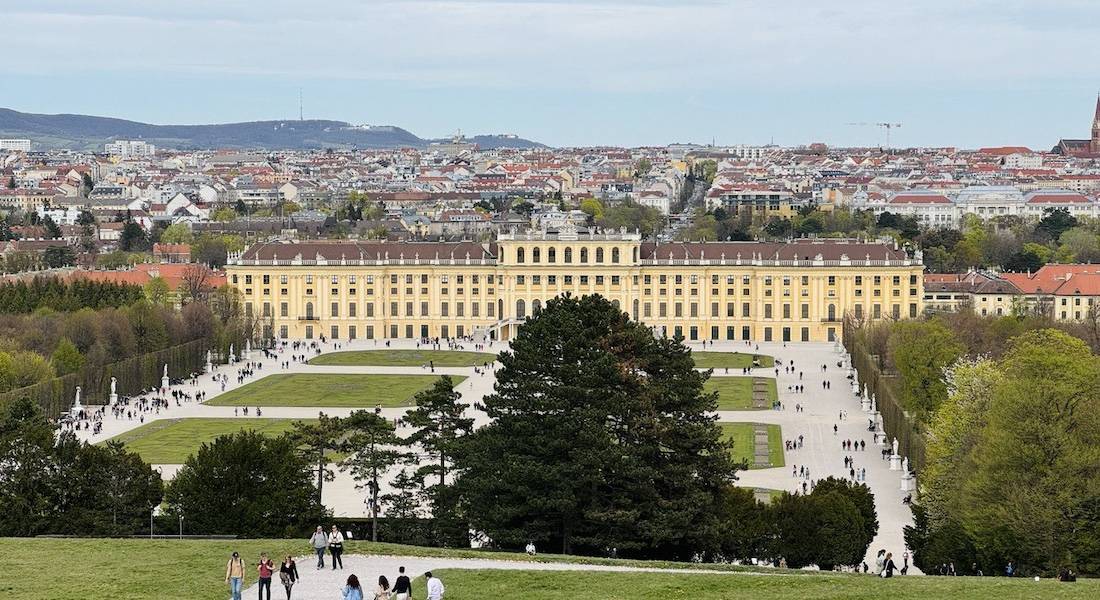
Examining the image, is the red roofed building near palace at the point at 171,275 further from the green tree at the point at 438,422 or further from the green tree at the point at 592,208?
the green tree at the point at 592,208

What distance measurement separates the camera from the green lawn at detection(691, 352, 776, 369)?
7819cm

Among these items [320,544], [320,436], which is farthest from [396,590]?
[320,436]

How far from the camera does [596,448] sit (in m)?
34.4

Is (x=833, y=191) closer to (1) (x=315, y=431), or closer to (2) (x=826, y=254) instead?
(2) (x=826, y=254)

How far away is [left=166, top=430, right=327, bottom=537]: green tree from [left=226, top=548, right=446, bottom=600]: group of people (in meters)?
9.36

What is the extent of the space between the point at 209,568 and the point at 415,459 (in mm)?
12542

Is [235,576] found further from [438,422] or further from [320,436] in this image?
[320,436]

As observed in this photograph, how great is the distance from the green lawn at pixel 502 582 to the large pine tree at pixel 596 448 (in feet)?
17.0

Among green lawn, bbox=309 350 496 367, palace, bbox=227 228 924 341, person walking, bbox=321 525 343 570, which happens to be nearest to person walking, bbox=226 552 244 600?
person walking, bbox=321 525 343 570

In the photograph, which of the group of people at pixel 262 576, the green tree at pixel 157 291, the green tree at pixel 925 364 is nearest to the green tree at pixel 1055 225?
the green tree at pixel 157 291

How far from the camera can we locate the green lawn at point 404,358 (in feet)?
259

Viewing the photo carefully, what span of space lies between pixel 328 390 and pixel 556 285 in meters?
25.4

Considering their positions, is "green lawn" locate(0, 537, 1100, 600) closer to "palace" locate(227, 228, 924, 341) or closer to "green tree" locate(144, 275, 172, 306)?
"green tree" locate(144, 275, 172, 306)

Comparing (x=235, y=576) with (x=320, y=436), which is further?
(x=320, y=436)
